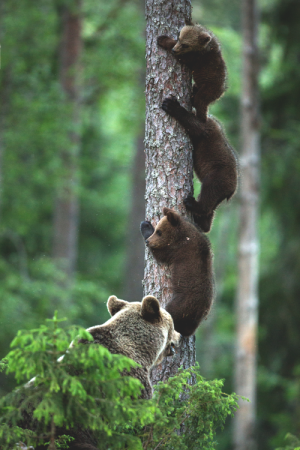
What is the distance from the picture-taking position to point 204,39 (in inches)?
154

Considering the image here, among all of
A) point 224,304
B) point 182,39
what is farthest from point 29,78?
point 224,304

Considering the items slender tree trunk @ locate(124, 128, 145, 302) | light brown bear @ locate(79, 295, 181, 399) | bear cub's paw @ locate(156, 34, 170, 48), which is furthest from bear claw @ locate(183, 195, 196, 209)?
slender tree trunk @ locate(124, 128, 145, 302)

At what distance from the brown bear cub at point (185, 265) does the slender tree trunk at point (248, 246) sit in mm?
5974

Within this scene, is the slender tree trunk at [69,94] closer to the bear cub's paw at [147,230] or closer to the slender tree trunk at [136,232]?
the slender tree trunk at [136,232]

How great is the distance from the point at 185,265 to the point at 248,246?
612cm

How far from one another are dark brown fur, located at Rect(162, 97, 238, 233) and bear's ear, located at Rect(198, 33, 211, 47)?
1.66ft

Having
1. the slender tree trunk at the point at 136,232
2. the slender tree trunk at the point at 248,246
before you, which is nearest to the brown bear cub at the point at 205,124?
the slender tree trunk at the point at 248,246

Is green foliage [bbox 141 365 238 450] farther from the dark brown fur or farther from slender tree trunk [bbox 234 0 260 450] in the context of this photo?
slender tree trunk [bbox 234 0 260 450]

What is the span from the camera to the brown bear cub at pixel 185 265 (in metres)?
3.62

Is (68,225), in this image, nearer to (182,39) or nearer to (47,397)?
(182,39)

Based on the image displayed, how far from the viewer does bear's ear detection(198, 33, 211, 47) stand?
3878 millimetres

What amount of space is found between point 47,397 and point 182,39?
2805mm

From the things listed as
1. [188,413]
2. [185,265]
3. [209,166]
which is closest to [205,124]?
[209,166]

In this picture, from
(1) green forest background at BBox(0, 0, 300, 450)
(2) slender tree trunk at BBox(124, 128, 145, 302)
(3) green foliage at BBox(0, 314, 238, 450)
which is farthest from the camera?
(2) slender tree trunk at BBox(124, 128, 145, 302)
